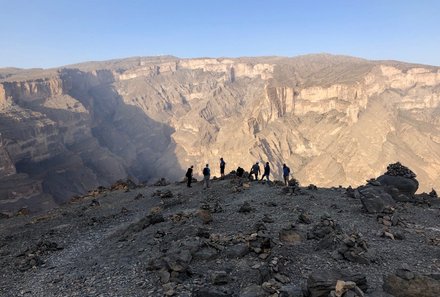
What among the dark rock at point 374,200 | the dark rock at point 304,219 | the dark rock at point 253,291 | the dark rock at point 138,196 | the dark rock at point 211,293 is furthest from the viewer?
the dark rock at point 138,196

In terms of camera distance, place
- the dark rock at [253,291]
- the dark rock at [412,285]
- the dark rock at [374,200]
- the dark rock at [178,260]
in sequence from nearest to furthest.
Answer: the dark rock at [412,285] < the dark rock at [253,291] < the dark rock at [178,260] < the dark rock at [374,200]

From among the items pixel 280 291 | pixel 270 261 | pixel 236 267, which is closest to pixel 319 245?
pixel 270 261

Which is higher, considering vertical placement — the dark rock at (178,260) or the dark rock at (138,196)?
the dark rock at (178,260)

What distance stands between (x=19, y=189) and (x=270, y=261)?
10380 centimetres

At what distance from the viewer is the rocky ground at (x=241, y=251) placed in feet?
40.2

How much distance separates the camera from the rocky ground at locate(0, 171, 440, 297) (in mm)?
12250

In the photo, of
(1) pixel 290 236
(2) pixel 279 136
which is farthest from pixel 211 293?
(2) pixel 279 136

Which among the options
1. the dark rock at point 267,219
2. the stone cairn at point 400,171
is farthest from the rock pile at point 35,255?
the stone cairn at point 400,171

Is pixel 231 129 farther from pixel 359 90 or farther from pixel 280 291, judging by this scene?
pixel 280 291

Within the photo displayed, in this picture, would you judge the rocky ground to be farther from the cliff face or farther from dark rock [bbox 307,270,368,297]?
the cliff face

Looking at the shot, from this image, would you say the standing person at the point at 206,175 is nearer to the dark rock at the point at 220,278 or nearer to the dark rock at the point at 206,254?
the dark rock at the point at 206,254

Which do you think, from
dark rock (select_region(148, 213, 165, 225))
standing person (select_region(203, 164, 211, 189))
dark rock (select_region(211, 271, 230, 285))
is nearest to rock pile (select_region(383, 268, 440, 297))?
dark rock (select_region(211, 271, 230, 285))

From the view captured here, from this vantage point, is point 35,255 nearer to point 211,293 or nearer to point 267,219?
point 267,219

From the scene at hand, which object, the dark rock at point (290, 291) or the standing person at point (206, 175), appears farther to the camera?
the standing person at point (206, 175)
